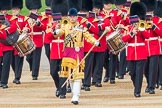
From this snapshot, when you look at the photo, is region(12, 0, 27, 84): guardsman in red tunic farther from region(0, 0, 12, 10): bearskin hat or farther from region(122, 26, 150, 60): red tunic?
region(122, 26, 150, 60): red tunic

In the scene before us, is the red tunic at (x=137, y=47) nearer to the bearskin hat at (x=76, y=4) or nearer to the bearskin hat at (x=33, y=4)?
the bearskin hat at (x=76, y=4)

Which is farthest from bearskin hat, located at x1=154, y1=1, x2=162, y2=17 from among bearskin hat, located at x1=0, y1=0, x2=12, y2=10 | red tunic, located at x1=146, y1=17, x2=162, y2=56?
bearskin hat, located at x1=0, y1=0, x2=12, y2=10

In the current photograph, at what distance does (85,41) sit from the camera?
17.7 m

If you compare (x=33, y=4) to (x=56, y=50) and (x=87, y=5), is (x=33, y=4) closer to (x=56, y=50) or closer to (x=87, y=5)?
(x=87, y=5)

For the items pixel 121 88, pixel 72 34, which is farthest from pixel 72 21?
pixel 121 88

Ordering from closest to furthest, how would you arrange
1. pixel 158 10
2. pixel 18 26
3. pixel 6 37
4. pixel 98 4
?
pixel 6 37, pixel 158 10, pixel 18 26, pixel 98 4

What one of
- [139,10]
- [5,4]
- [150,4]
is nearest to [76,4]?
[5,4]

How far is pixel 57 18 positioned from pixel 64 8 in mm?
505

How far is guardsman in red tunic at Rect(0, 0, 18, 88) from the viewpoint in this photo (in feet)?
54.7

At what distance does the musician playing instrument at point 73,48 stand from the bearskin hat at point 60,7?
2.90 feet

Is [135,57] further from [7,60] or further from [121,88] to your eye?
[7,60]

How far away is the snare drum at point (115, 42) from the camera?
57.6ft

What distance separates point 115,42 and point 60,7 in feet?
4.98

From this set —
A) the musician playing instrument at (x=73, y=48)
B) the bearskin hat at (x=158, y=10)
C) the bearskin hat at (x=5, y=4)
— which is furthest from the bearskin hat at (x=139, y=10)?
the bearskin hat at (x=5, y=4)
